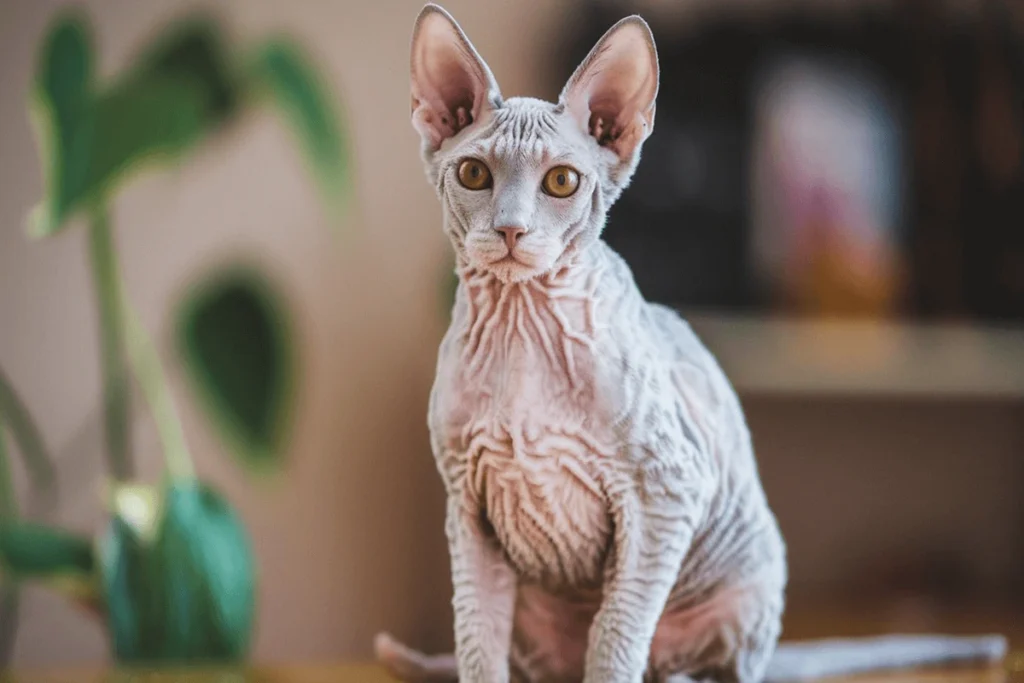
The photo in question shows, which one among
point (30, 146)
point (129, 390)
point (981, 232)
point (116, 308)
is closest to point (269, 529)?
point (129, 390)

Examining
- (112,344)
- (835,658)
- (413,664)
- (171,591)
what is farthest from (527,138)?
(112,344)

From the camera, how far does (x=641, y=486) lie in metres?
0.52

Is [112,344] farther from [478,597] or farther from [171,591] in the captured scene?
[478,597]

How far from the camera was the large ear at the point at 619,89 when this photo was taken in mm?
504

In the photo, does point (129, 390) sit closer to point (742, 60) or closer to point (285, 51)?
point (285, 51)

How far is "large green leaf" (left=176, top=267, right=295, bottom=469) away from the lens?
130 centimetres

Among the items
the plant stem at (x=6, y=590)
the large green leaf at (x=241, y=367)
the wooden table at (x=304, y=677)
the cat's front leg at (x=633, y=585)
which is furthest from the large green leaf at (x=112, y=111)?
the cat's front leg at (x=633, y=585)

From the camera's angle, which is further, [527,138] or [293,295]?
[293,295]

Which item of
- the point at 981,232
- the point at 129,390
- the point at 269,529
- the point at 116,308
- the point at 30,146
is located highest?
the point at 30,146

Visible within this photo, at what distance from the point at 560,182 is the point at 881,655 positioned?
461 mm

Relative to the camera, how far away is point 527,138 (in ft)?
1.61

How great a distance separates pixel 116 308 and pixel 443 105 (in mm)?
924

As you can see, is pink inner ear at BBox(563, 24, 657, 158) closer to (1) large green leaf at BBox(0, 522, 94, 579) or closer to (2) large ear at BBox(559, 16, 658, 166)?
(2) large ear at BBox(559, 16, 658, 166)

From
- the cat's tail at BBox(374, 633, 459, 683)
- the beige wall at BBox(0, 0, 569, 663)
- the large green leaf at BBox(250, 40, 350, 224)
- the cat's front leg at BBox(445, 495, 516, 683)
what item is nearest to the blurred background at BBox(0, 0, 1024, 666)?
the beige wall at BBox(0, 0, 569, 663)
